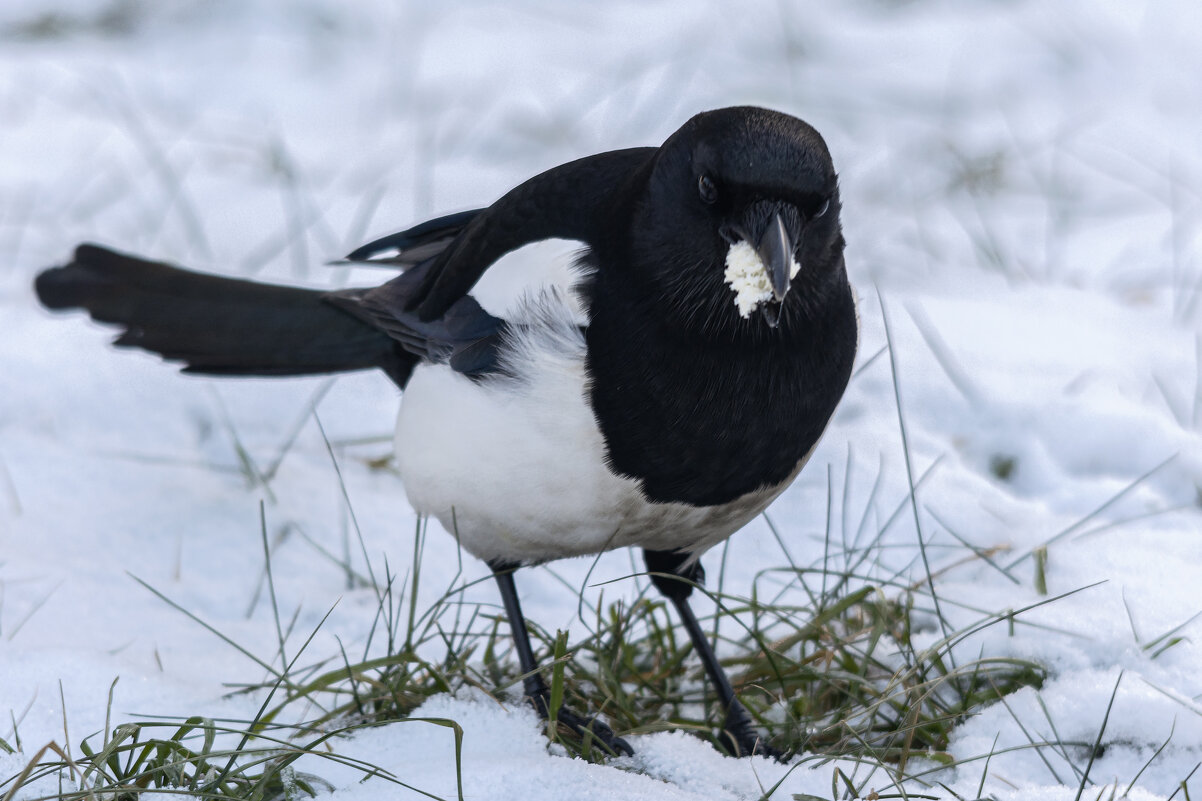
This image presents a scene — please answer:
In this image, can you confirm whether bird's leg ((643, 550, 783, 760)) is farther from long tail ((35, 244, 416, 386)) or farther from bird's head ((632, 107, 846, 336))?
long tail ((35, 244, 416, 386))

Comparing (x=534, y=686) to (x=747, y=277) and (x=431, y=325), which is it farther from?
(x=747, y=277)

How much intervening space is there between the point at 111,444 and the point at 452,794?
69.7 inches

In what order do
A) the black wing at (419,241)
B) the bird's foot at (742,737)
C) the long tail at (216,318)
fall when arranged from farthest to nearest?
1. the long tail at (216,318)
2. the black wing at (419,241)
3. the bird's foot at (742,737)

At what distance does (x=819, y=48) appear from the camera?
6.00 m

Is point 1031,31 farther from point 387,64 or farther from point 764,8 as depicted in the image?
point 387,64

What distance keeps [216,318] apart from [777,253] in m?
1.57

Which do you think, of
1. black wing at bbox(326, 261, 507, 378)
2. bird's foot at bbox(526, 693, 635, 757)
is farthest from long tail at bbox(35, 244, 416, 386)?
bird's foot at bbox(526, 693, 635, 757)

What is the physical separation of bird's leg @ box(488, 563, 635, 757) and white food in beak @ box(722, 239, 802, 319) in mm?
632

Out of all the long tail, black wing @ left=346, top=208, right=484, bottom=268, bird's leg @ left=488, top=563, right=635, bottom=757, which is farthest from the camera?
the long tail

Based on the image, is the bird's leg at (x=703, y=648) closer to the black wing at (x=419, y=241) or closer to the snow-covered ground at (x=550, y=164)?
the snow-covered ground at (x=550, y=164)

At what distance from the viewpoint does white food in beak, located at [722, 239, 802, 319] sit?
199 cm

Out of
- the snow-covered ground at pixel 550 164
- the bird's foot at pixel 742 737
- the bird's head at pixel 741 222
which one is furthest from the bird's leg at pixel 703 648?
the bird's head at pixel 741 222

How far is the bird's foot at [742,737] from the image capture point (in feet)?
7.29

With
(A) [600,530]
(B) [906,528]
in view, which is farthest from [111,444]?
(B) [906,528]
